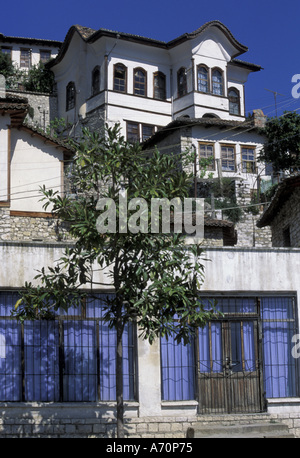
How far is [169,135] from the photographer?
120 feet

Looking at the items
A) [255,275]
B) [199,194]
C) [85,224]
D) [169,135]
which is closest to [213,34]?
[169,135]

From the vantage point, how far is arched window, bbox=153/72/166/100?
41.7m

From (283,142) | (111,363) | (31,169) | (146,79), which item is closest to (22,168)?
(31,169)

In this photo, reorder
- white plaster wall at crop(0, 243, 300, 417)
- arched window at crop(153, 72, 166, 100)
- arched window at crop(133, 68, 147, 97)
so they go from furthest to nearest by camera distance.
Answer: arched window at crop(153, 72, 166, 100) < arched window at crop(133, 68, 147, 97) < white plaster wall at crop(0, 243, 300, 417)

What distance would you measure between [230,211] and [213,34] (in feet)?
49.2

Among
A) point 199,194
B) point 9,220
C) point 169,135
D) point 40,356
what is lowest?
point 40,356

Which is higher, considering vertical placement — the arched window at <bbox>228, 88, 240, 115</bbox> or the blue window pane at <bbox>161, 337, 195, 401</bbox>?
the arched window at <bbox>228, 88, 240, 115</bbox>

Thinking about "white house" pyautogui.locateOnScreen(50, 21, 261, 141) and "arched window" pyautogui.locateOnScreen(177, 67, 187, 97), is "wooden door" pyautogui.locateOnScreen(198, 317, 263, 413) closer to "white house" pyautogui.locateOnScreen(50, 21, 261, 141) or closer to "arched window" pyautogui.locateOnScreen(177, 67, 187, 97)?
"white house" pyautogui.locateOnScreen(50, 21, 261, 141)

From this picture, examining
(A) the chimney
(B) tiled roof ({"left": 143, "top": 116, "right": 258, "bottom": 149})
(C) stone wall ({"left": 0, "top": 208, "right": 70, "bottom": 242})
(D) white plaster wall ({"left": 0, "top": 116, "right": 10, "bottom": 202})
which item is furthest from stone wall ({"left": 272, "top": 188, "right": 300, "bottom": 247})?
(A) the chimney

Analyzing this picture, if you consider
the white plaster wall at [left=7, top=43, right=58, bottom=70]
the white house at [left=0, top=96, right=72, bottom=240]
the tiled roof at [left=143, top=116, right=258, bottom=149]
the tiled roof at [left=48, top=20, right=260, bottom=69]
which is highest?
the white plaster wall at [left=7, top=43, right=58, bottom=70]

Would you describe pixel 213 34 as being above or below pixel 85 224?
above

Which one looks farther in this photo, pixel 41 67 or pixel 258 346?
pixel 41 67

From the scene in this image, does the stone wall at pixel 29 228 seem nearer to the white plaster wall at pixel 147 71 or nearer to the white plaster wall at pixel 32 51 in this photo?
the white plaster wall at pixel 147 71
